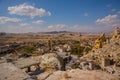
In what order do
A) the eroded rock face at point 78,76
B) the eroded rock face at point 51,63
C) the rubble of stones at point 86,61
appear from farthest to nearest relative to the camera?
the rubble of stones at point 86,61
the eroded rock face at point 51,63
the eroded rock face at point 78,76

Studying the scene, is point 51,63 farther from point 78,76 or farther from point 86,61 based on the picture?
point 86,61

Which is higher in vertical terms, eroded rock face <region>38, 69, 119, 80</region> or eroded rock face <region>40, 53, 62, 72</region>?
eroded rock face <region>40, 53, 62, 72</region>

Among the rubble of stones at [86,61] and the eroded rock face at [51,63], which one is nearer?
the eroded rock face at [51,63]

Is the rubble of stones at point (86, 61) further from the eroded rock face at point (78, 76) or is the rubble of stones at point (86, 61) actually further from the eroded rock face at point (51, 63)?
the eroded rock face at point (78, 76)

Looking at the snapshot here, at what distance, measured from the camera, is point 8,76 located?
462 inches

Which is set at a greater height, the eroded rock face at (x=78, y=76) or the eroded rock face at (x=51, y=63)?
the eroded rock face at (x=51, y=63)

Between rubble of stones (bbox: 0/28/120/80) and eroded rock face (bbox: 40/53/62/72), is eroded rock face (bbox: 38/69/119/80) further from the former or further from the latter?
rubble of stones (bbox: 0/28/120/80)

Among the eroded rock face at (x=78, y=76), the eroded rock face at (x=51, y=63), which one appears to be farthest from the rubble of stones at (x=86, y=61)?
the eroded rock face at (x=78, y=76)

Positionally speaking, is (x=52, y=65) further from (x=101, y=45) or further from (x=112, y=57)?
(x=101, y=45)

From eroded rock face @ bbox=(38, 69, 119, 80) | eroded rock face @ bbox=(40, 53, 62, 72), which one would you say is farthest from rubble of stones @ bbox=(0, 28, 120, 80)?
eroded rock face @ bbox=(38, 69, 119, 80)

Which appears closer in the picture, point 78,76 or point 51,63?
point 78,76

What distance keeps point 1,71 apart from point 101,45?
37.4 meters

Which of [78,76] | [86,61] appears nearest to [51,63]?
[78,76]

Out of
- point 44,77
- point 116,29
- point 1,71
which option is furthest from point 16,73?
point 116,29
